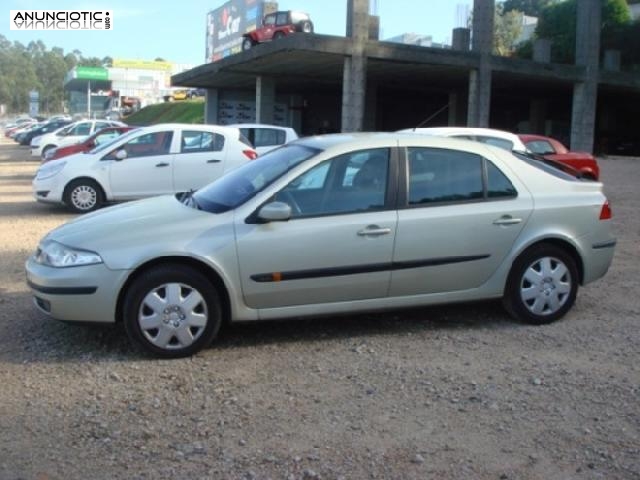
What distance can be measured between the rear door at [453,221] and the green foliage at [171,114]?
5243cm

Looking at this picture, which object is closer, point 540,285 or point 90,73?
point 540,285

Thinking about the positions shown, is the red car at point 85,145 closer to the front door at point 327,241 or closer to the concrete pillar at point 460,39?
the front door at point 327,241

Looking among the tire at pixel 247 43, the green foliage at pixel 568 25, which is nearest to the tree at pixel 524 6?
the green foliage at pixel 568 25

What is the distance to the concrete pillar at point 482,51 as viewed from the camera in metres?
27.7

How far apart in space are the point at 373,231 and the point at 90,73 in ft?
320

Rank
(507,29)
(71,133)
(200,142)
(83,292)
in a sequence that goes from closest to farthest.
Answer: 1. (83,292)
2. (200,142)
3. (71,133)
4. (507,29)

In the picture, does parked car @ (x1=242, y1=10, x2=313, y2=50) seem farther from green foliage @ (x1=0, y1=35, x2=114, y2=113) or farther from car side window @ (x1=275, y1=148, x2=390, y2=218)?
green foliage @ (x1=0, y1=35, x2=114, y2=113)

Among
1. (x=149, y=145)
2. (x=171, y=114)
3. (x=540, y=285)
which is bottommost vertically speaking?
(x=540, y=285)

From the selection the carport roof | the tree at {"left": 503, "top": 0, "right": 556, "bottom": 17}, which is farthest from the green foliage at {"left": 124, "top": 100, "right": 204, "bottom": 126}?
the tree at {"left": 503, "top": 0, "right": 556, "bottom": 17}

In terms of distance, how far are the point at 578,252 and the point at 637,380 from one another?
1.41 metres

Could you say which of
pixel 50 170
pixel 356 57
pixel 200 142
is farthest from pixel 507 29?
pixel 50 170

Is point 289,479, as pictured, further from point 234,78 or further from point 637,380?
point 234,78

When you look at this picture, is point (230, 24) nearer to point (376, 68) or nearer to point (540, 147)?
point (376, 68)

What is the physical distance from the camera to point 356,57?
2516 centimetres
